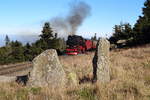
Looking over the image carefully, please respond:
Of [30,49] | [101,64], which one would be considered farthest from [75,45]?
[101,64]

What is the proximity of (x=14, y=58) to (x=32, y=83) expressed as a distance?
128 feet

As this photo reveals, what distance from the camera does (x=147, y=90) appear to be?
7.74 meters

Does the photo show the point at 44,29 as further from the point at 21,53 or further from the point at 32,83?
the point at 32,83

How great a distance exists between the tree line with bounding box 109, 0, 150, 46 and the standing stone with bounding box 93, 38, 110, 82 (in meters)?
32.8

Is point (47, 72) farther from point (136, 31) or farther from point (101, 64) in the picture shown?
point (136, 31)

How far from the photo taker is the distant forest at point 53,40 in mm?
44466

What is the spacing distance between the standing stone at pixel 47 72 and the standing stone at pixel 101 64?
129 cm

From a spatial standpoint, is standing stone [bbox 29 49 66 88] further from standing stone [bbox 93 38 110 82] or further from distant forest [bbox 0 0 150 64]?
distant forest [bbox 0 0 150 64]

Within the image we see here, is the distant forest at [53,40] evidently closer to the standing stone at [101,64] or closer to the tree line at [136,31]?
the tree line at [136,31]

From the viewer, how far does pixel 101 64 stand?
429 inches

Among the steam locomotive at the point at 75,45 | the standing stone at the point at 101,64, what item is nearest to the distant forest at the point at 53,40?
the steam locomotive at the point at 75,45

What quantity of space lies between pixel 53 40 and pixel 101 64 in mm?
46976

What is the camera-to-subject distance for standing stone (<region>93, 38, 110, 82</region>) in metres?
10.7

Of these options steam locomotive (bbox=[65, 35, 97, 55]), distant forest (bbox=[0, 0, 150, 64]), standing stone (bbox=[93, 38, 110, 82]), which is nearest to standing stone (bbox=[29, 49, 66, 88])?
standing stone (bbox=[93, 38, 110, 82])
